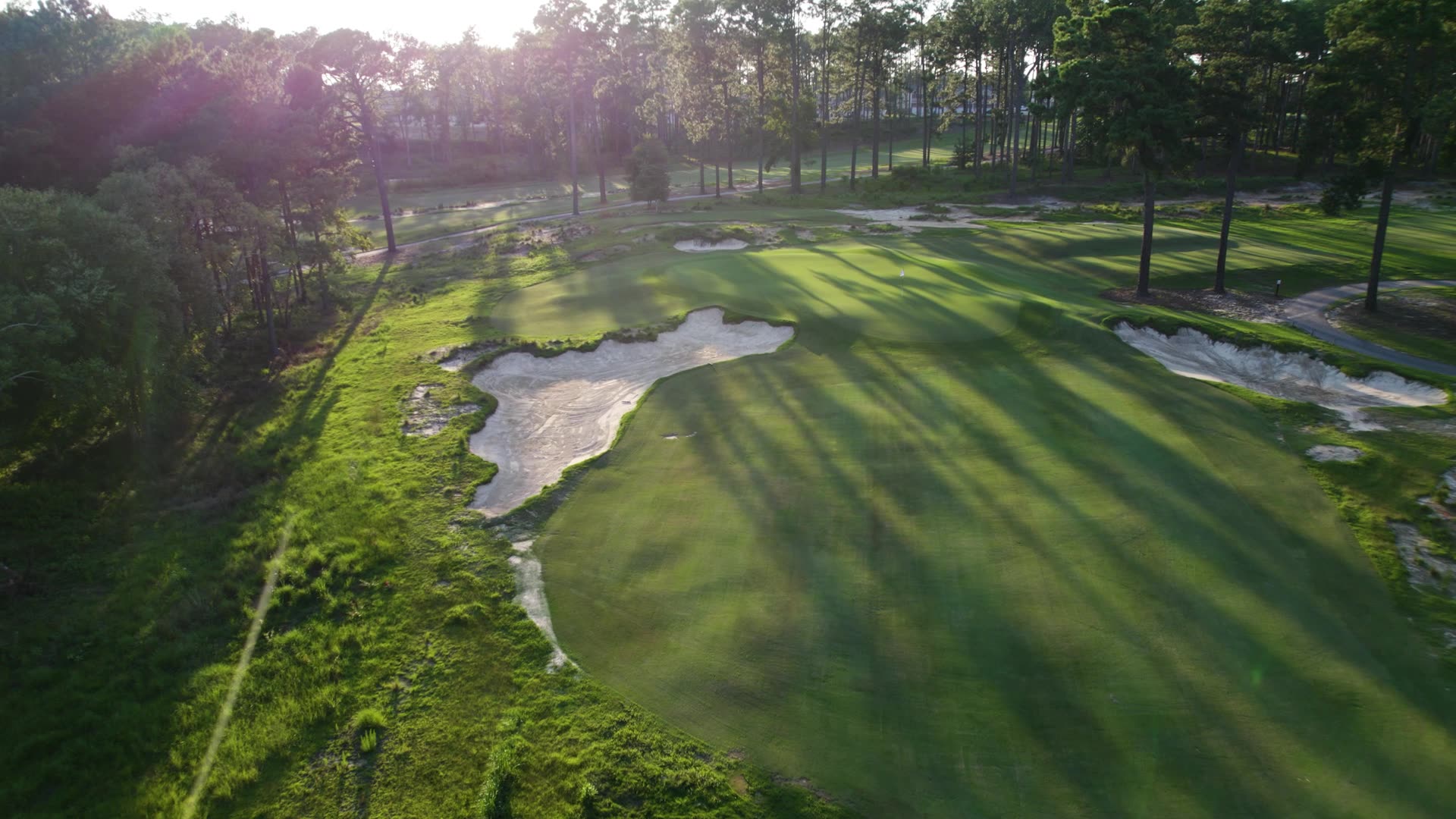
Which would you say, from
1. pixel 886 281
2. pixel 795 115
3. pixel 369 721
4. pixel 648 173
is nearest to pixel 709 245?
pixel 886 281

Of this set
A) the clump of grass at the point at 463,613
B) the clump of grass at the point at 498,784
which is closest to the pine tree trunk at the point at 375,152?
the clump of grass at the point at 463,613

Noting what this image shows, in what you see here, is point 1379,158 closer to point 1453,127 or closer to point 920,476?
point 1453,127

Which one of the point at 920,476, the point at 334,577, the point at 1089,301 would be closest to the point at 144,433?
the point at 334,577

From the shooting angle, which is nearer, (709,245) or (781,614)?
(781,614)

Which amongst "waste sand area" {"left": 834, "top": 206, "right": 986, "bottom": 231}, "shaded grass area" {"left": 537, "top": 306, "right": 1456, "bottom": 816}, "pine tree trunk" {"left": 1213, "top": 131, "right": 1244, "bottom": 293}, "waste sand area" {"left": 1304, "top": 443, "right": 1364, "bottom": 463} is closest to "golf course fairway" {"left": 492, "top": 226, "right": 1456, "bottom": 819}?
"shaded grass area" {"left": 537, "top": 306, "right": 1456, "bottom": 816}

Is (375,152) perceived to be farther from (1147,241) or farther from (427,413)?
(1147,241)

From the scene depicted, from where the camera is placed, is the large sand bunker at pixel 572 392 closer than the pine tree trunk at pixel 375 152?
Yes

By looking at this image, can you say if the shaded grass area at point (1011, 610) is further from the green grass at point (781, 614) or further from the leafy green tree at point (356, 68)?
the leafy green tree at point (356, 68)
